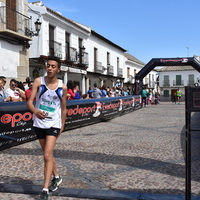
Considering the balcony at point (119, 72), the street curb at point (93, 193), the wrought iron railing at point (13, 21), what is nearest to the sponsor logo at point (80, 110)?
the street curb at point (93, 193)

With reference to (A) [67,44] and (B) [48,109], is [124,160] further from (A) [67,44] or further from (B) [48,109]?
(A) [67,44]

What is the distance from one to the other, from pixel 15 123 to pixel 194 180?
4.23 meters

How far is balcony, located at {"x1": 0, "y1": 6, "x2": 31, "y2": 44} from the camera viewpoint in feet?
43.1

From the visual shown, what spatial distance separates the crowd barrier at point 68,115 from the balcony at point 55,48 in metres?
6.88

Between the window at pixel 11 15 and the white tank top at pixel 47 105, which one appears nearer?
the white tank top at pixel 47 105

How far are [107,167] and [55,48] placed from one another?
17077 millimetres

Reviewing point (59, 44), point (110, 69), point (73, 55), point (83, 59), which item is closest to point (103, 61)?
point (110, 69)

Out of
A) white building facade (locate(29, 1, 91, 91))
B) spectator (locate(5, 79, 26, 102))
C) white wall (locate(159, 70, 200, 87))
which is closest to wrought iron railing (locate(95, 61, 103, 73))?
white building facade (locate(29, 1, 91, 91))

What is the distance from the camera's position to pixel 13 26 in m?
14.0

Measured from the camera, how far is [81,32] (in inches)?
970

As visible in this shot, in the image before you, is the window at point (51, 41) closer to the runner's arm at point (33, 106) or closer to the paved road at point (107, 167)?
the paved road at point (107, 167)

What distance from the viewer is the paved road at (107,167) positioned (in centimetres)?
356

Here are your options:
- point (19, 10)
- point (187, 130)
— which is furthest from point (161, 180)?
point (19, 10)

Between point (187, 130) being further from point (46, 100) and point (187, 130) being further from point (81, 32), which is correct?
point (81, 32)
